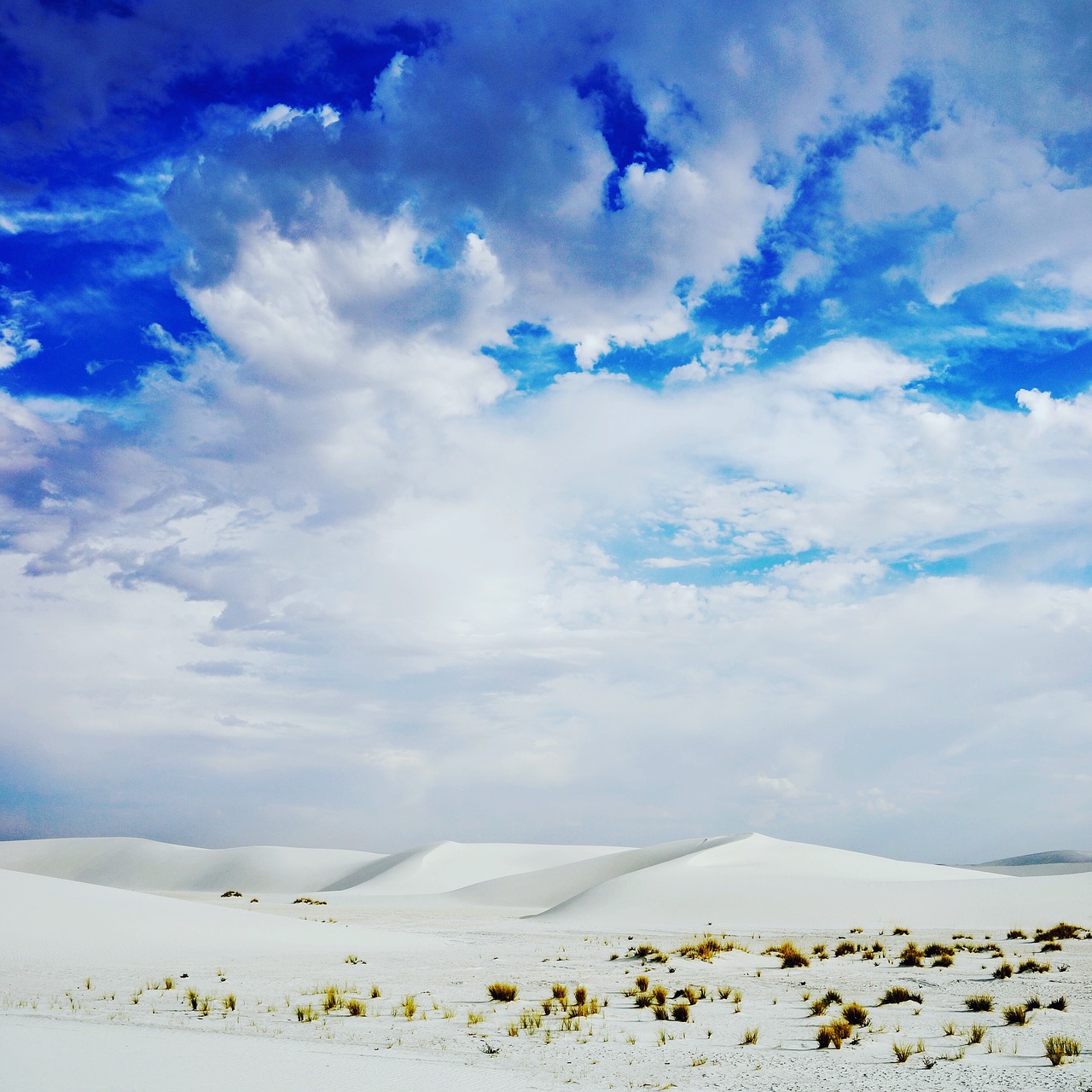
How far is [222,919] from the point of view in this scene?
1073 inches

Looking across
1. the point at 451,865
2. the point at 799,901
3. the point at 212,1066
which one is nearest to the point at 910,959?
the point at 212,1066

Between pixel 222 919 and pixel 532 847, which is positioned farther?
pixel 532 847

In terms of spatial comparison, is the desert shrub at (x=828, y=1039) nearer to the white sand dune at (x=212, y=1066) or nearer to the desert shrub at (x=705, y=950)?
the white sand dune at (x=212, y=1066)

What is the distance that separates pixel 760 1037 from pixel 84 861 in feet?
445

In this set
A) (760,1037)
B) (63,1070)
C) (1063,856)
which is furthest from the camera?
(1063,856)

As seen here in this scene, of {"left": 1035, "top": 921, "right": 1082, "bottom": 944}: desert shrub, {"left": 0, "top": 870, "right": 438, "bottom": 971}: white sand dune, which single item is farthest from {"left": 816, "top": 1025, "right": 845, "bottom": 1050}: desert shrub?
{"left": 1035, "top": 921, "right": 1082, "bottom": 944}: desert shrub

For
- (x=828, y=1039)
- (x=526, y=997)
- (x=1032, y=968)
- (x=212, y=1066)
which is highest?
(x=212, y=1066)

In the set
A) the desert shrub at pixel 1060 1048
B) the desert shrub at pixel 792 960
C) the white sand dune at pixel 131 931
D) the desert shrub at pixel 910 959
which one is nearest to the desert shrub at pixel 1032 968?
the desert shrub at pixel 910 959

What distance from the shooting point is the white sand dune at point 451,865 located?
3883 inches

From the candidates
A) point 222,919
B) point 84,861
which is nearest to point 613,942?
point 222,919

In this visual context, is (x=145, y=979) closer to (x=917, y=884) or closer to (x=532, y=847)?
(x=917, y=884)

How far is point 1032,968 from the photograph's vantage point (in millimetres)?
17484

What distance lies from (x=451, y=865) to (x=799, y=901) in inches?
2856

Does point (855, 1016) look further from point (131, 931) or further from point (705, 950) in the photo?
point (131, 931)
